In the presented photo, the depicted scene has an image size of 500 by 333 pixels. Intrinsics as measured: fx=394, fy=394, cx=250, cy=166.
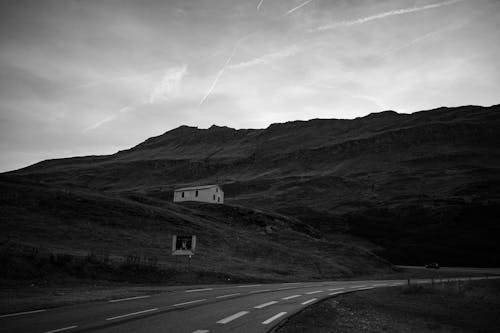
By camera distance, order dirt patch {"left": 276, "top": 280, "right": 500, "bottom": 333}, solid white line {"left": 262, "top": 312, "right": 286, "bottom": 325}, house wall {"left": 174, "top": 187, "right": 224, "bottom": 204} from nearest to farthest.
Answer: solid white line {"left": 262, "top": 312, "right": 286, "bottom": 325}
dirt patch {"left": 276, "top": 280, "right": 500, "bottom": 333}
house wall {"left": 174, "top": 187, "right": 224, "bottom": 204}

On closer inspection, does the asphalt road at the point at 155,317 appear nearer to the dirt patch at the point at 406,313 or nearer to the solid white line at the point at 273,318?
the solid white line at the point at 273,318

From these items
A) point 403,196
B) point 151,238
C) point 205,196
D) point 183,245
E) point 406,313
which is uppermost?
point 403,196

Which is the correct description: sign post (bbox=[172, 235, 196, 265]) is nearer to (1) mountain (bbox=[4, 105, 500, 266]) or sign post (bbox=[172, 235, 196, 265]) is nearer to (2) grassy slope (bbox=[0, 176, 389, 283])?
(2) grassy slope (bbox=[0, 176, 389, 283])

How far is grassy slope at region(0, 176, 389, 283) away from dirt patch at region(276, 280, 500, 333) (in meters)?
13.2

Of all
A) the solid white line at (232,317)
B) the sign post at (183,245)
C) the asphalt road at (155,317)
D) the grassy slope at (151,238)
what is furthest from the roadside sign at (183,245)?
the solid white line at (232,317)

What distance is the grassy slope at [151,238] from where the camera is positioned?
3444 cm

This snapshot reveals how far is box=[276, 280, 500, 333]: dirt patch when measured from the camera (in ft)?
41.1

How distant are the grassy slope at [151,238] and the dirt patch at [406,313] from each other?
1316 cm

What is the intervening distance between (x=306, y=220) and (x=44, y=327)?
295 feet

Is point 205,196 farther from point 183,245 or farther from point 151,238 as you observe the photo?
point 183,245

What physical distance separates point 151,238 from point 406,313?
31.8 m

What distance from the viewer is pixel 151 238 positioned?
43.4 metres

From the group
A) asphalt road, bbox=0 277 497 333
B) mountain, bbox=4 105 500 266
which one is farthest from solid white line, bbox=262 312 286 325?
mountain, bbox=4 105 500 266

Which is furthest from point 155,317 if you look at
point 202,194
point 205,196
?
point 202,194
